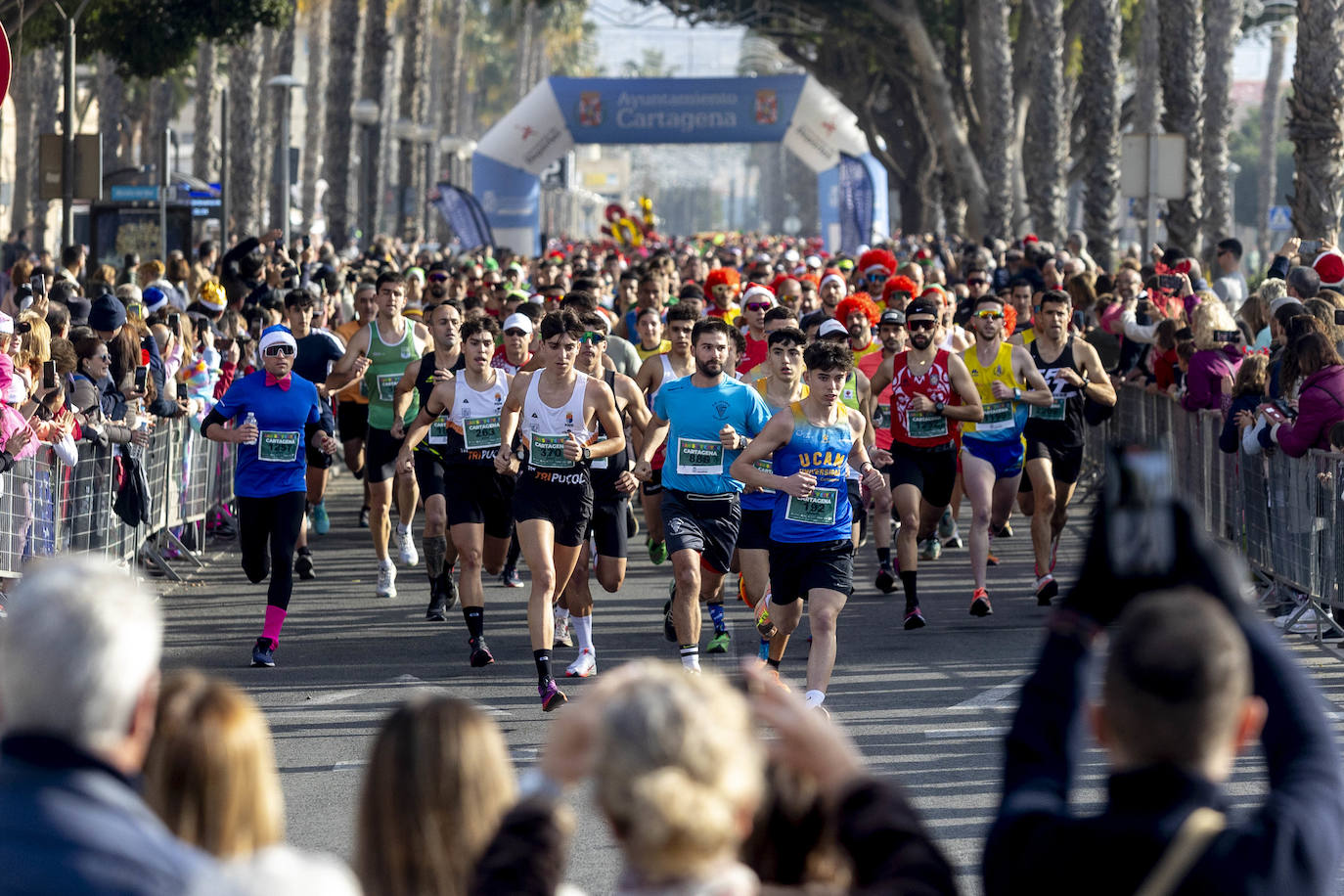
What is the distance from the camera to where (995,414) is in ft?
39.8

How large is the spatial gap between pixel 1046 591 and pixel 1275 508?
145 centimetres

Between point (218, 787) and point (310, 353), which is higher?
point (310, 353)

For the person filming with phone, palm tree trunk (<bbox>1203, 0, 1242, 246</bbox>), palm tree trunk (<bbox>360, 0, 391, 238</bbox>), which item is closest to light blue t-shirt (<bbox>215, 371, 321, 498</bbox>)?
the person filming with phone

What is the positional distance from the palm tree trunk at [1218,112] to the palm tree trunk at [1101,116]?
4.79 feet

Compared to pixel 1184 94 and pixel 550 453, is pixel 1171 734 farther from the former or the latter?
pixel 1184 94

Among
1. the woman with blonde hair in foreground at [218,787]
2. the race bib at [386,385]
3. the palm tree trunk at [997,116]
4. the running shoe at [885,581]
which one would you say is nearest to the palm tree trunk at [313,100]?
the palm tree trunk at [997,116]

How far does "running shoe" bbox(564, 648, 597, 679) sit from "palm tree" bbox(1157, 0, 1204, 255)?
1777 cm

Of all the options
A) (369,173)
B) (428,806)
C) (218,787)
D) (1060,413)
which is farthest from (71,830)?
(369,173)

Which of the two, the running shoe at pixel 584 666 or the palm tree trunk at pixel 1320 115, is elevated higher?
the palm tree trunk at pixel 1320 115

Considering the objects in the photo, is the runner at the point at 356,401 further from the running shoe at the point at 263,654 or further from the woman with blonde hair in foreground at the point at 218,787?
the woman with blonde hair in foreground at the point at 218,787

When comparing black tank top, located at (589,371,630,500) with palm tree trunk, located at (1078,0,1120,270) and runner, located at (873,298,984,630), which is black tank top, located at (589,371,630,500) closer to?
runner, located at (873,298,984,630)

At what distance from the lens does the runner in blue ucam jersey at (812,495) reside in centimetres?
877

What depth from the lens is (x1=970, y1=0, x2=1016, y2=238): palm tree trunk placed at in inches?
1357

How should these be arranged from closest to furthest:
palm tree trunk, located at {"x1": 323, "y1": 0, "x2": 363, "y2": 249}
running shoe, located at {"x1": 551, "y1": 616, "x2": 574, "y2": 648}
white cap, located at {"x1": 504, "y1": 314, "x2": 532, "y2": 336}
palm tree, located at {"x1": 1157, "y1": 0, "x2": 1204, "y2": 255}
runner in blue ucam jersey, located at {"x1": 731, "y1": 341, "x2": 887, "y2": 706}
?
runner in blue ucam jersey, located at {"x1": 731, "y1": 341, "x2": 887, "y2": 706}
running shoe, located at {"x1": 551, "y1": 616, "x2": 574, "y2": 648}
white cap, located at {"x1": 504, "y1": 314, "x2": 532, "y2": 336}
palm tree, located at {"x1": 1157, "y1": 0, "x2": 1204, "y2": 255}
palm tree trunk, located at {"x1": 323, "y1": 0, "x2": 363, "y2": 249}
